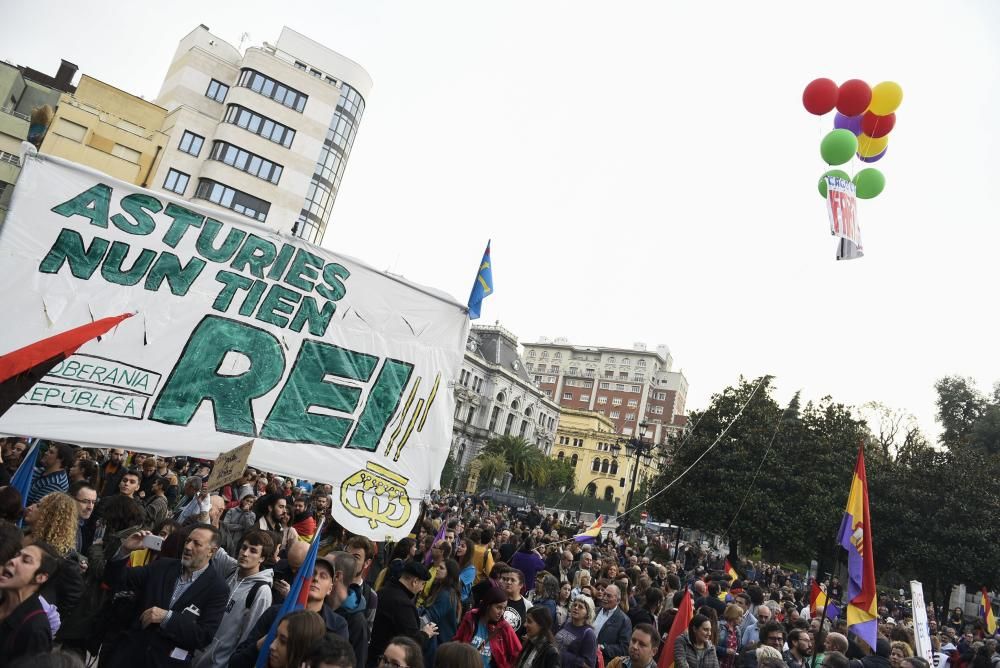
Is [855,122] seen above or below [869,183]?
above

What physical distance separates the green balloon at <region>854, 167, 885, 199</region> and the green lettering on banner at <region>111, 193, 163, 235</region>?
1029 centimetres

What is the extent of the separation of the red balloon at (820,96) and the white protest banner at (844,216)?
1.15m

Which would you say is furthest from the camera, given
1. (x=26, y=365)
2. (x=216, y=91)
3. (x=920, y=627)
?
(x=216, y=91)

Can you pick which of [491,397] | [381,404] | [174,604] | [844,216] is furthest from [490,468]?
[174,604]

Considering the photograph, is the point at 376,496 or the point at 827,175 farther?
the point at 827,175

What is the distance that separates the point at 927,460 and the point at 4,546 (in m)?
36.5

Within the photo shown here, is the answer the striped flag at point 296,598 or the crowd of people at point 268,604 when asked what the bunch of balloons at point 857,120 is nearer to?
the crowd of people at point 268,604

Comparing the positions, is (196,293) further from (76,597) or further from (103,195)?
(76,597)

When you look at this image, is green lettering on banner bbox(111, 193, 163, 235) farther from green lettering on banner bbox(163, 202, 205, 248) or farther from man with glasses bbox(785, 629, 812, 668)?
man with glasses bbox(785, 629, 812, 668)

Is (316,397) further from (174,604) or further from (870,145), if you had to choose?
(870,145)

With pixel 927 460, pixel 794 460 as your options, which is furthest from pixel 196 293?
pixel 927 460

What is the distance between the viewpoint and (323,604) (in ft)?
14.4

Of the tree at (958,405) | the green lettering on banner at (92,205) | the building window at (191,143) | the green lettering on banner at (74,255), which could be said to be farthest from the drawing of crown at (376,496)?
the tree at (958,405)

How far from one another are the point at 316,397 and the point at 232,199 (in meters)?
31.5
